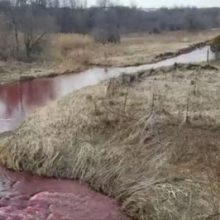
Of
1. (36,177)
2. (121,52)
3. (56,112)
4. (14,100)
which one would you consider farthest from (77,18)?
(36,177)

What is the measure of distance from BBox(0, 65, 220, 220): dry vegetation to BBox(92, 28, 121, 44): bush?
749 inches

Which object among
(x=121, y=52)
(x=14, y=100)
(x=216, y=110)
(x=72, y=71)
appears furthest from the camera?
(x=121, y=52)

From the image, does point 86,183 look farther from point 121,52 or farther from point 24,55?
point 121,52

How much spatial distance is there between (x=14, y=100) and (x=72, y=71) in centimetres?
590

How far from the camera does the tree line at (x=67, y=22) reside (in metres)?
24.8

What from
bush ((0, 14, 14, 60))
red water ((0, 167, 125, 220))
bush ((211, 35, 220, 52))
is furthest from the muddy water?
bush ((0, 14, 14, 60))

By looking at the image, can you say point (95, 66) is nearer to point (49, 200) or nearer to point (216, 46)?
point (216, 46)

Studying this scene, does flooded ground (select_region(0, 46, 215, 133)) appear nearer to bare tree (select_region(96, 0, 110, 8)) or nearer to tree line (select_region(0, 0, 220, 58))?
tree line (select_region(0, 0, 220, 58))

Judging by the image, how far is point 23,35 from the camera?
993 inches

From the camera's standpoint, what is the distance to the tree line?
24.8m

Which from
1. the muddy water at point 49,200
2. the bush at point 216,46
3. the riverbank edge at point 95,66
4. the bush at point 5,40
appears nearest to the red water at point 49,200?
the muddy water at point 49,200

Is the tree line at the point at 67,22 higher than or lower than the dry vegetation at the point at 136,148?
higher

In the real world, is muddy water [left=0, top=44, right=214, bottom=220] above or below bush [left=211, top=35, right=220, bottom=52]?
below

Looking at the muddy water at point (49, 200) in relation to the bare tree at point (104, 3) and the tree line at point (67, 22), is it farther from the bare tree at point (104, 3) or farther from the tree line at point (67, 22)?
the bare tree at point (104, 3)
